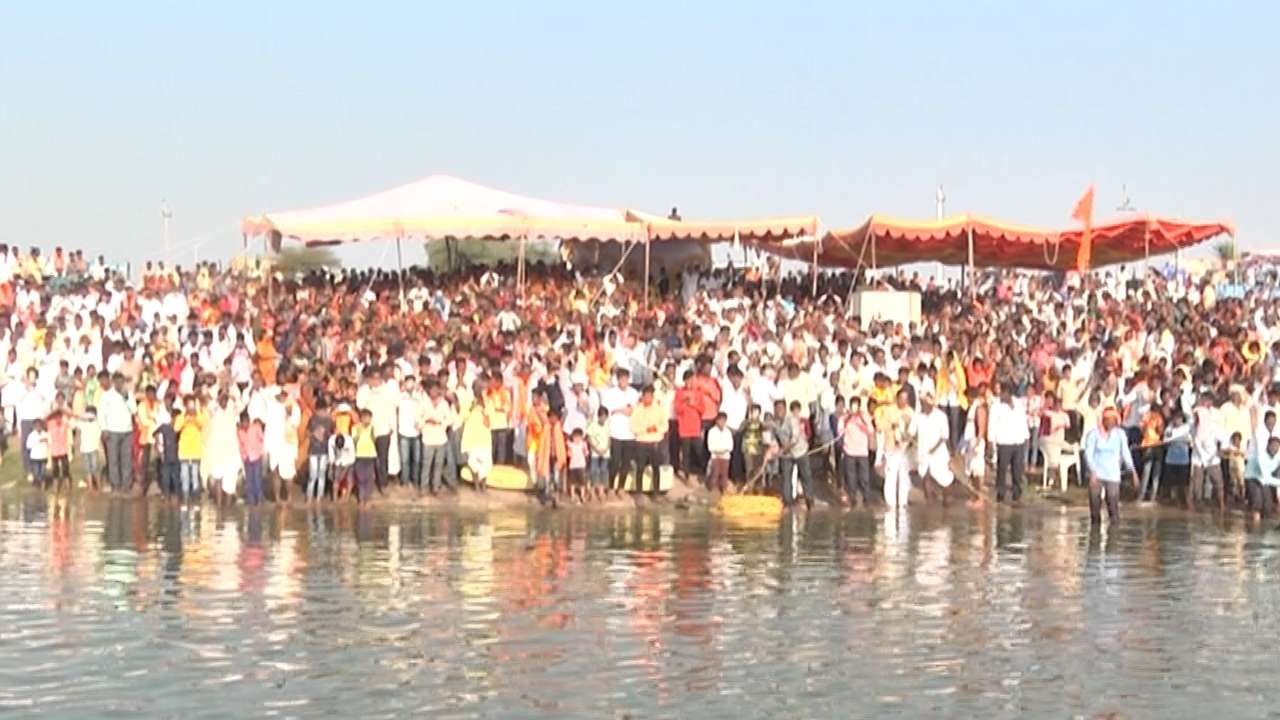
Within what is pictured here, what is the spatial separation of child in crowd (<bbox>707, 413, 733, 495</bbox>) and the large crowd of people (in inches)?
1.5

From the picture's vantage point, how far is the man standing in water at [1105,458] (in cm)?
2681

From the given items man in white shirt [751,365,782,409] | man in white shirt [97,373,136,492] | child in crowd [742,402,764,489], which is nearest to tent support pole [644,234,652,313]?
man in white shirt [751,365,782,409]

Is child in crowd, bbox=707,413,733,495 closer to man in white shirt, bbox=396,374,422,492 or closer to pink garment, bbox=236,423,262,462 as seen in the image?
man in white shirt, bbox=396,374,422,492

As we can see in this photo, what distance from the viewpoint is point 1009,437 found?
2952cm

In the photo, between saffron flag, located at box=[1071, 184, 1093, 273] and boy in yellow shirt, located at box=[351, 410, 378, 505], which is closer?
boy in yellow shirt, located at box=[351, 410, 378, 505]

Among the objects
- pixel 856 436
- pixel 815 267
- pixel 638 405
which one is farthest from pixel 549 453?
pixel 815 267

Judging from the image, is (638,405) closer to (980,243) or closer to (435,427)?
(435,427)

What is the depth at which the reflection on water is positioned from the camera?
50.3ft

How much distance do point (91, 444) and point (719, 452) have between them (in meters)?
8.31

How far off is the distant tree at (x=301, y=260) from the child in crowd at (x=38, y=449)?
657 cm

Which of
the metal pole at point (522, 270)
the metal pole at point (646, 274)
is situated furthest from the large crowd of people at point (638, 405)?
the metal pole at point (646, 274)

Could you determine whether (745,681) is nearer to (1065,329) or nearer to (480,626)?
(480,626)

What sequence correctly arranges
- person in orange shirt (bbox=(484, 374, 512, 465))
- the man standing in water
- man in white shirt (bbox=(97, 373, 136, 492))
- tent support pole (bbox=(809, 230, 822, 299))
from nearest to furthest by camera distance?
1. the man standing in water
2. person in orange shirt (bbox=(484, 374, 512, 465))
3. man in white shirt (bbox=(97, 373, 136, 492))
4. tent support pole (bbox=(809, 230, 822, 299))

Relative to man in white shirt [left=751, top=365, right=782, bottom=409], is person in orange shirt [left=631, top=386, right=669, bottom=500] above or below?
below
